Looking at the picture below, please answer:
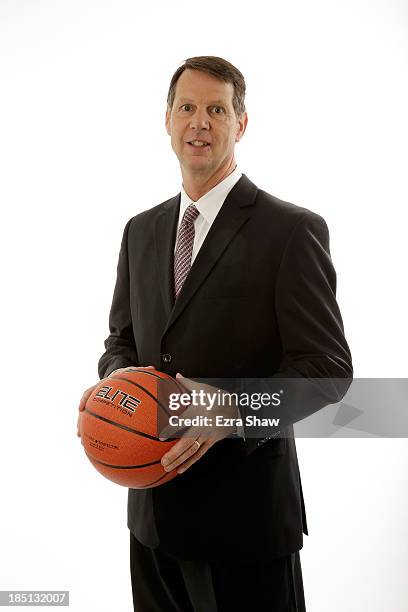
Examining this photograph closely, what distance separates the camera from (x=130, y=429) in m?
1.12

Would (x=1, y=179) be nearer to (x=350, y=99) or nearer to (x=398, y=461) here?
(x=350, y=99)

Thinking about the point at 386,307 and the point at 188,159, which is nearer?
the point at 188,159

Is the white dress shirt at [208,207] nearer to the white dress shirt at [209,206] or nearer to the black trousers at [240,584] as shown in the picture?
the white dress shirt at [209,206]

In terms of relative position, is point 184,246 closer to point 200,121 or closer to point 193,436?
point 200,121

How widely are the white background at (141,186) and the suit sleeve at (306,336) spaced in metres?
1.37

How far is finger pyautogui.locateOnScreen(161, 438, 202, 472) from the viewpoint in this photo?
109cm

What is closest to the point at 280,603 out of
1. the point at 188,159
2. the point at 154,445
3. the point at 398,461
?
the point at 154,445

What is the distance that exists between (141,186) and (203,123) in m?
1.35

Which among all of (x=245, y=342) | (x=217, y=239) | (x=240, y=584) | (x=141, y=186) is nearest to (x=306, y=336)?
(x=245, y=342)

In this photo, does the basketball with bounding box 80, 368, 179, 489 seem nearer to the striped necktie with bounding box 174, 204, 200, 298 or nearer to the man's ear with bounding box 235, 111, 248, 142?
the striped necktie with bounding box 174, 204, 200, 298

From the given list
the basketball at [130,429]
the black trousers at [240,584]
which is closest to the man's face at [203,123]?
the basketball at [130,429]

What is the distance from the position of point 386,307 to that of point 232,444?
152cm

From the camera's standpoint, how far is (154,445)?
1.11m

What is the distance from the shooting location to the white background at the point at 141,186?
2443 millimetres
